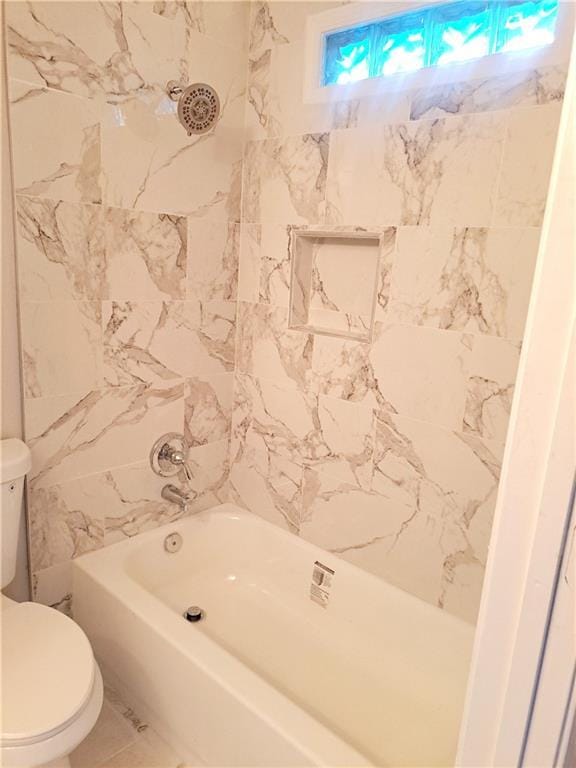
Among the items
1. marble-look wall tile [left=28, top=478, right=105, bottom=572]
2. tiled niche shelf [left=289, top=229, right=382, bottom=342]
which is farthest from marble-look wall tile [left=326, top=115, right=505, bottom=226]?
marble-look wall tile [left=28, top=478, right=105, bottom=572]

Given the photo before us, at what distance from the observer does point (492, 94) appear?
1487 mm

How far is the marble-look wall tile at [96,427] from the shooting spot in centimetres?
179

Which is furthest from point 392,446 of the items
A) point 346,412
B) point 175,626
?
point 175,626

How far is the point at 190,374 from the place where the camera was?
2182 mm

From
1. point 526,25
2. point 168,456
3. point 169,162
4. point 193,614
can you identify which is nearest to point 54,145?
point 169,162

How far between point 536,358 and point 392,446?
1410mm

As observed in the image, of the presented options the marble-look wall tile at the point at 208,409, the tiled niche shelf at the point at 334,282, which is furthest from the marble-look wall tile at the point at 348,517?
the tiled niche shelf at the point at 334,282

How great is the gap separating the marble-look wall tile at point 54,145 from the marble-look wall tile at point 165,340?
397 millimetres

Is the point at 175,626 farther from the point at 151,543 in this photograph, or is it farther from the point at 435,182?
the point at 435,182

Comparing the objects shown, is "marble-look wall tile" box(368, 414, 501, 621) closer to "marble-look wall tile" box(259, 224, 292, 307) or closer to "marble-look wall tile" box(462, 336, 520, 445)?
"marble-look wall tile" box(462, 336, 520, 445)

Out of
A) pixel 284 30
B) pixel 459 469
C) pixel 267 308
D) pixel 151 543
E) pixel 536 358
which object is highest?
pixel 284 30

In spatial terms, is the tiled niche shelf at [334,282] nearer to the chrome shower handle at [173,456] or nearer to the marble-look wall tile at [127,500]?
the chrome shower handle at [173,456]

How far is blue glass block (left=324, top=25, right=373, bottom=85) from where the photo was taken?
1787mm

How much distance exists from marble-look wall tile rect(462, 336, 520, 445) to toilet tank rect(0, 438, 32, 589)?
4.54 feet
